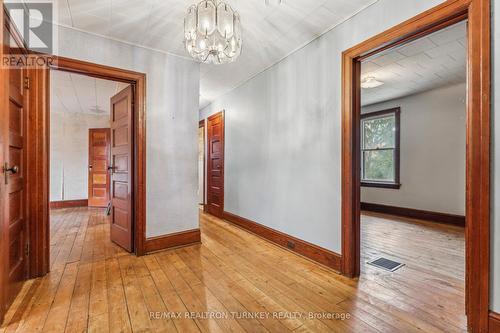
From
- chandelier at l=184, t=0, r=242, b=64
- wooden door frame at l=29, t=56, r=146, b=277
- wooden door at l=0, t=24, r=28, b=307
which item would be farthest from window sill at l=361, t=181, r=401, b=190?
wooden door at l=0, t=24, r=28, b=307

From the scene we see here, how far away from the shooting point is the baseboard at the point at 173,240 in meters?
2.83

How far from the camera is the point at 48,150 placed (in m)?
2.30

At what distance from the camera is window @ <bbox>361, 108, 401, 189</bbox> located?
5145 millimetres

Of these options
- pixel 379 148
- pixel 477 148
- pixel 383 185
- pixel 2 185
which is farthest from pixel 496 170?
pixel 379 148

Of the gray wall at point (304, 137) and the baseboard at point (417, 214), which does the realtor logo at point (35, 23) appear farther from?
the baseboard at point (417, 214)

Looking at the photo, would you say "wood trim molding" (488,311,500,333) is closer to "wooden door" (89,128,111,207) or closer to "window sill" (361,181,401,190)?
"window sill" (361,181,401,190)

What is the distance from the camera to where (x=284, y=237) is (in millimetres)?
3043

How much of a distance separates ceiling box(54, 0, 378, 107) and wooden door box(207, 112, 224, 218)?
6.58ft

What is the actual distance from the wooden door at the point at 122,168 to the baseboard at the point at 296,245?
1.71 m

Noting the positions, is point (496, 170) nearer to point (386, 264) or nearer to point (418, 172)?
point (386, 264)

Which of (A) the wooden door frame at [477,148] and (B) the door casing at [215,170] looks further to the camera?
(B) the door casing at [215,170]

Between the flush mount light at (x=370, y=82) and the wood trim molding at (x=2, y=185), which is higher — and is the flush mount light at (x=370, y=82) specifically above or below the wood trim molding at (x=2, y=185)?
above

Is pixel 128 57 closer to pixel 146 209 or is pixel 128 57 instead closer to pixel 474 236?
pixel 146 209

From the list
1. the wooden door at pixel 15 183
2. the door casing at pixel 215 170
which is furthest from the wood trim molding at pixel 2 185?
the door casing at pixel 215 170
